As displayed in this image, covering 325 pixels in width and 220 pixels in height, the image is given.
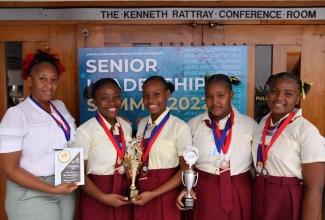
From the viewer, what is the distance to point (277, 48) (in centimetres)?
370

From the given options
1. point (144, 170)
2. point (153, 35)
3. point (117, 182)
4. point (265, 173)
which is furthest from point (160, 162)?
point (153, 35)

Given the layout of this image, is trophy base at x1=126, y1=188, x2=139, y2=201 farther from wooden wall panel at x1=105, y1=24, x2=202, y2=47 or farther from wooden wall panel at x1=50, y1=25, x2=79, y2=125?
wooden wall panel at x1=105, y1=24, x2=202, y2=47

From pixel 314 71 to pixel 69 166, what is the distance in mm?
2820

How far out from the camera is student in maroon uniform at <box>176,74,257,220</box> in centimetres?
259

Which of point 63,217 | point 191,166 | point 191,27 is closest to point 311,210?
point 191,166

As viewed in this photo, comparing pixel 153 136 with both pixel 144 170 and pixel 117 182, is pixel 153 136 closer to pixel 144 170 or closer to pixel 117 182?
pixel 144 170

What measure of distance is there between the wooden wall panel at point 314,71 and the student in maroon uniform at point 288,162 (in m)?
1.28

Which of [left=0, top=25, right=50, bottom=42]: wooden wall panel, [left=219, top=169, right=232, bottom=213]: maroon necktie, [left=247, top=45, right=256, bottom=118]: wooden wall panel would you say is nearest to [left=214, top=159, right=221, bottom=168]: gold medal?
[left=219, top=169, right=232, bottom=213]: maroon necktie

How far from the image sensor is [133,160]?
8.30ft

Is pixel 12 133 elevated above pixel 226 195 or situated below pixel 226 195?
above

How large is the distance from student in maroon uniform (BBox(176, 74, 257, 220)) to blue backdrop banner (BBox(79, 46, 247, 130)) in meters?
0.99

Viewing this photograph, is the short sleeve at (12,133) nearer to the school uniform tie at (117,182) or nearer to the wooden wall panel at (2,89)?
the school uniform tie at (117,182)

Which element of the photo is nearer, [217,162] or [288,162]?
[288,162]

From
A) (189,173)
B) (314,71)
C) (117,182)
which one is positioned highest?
(314,71)
